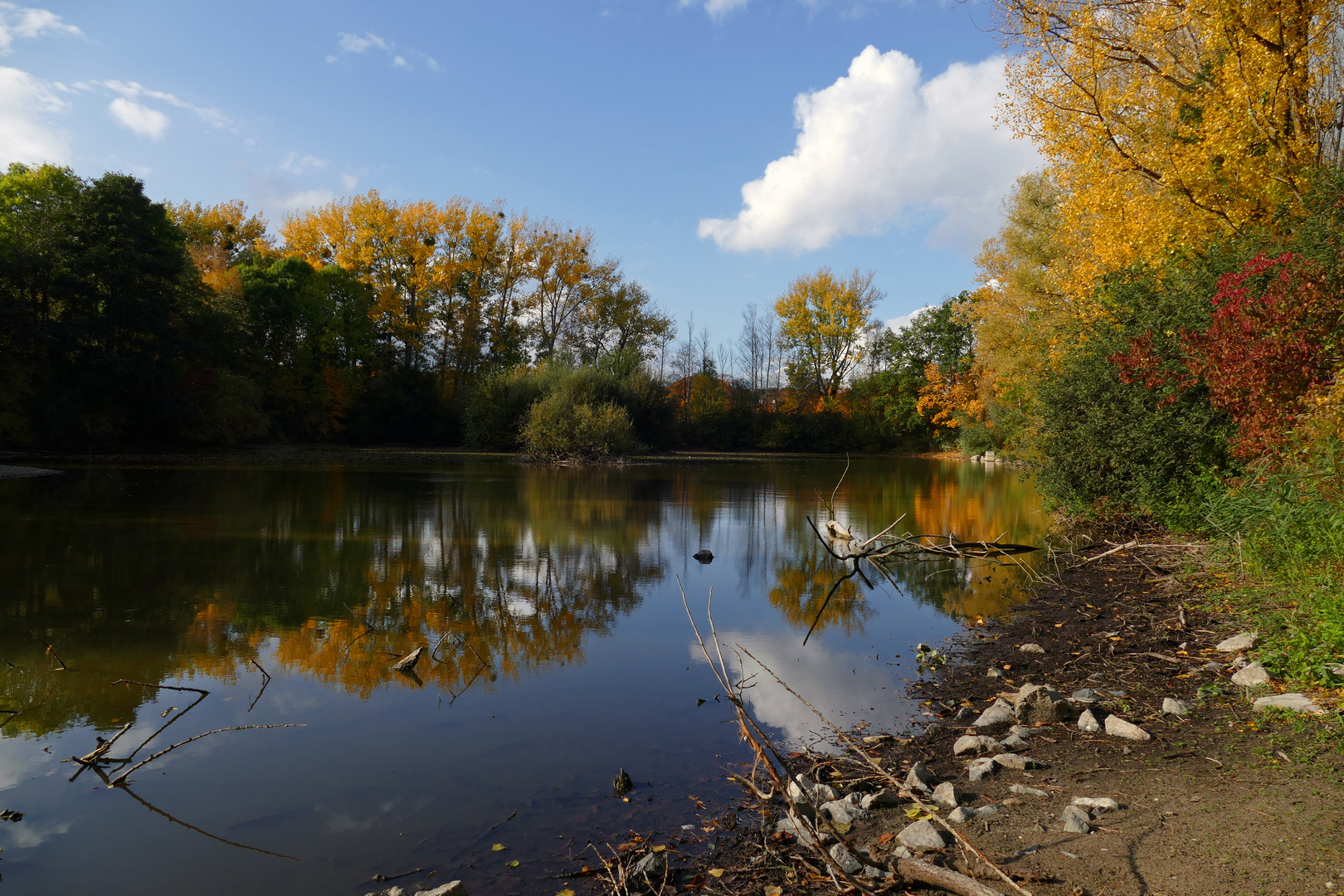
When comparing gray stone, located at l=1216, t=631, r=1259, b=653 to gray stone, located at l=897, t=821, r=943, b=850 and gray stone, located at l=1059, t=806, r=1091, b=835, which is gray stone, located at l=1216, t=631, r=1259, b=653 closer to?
gray stone, located at l=1059, t=806, r=1091, b=835

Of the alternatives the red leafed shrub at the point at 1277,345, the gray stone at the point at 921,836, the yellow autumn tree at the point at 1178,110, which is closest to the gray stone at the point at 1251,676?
the gray stone at the point at 921,836

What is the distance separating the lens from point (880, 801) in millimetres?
3896

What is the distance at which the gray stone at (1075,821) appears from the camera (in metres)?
3.32

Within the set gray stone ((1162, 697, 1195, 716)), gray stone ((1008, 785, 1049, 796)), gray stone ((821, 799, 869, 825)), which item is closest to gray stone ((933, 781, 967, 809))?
gray stone ((1008, 785, 1049, 796))

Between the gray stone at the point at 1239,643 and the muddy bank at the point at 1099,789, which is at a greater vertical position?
the gray stone at the point at 1239,643

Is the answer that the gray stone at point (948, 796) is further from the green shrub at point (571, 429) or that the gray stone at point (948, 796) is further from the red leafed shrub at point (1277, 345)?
the green shrub at point (571, 429)

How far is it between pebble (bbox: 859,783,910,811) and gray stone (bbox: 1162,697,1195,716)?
2132mm

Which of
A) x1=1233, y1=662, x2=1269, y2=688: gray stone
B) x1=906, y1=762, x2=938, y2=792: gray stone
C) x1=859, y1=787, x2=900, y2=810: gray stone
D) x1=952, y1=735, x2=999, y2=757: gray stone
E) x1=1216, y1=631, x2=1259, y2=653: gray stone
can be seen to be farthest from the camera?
x1=1216, y1=631, x2=1259, y2=653: gray stone

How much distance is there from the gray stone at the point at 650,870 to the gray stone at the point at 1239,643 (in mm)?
4865

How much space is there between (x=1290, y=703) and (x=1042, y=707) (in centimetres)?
132

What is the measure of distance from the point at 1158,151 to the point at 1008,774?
11.2 m

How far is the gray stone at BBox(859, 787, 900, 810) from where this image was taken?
388 cm

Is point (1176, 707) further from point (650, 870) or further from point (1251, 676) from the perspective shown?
point (650, 870)

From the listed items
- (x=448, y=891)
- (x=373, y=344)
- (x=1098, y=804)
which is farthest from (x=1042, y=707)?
(x=373, y=344)
